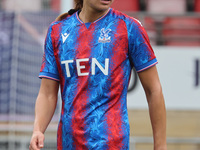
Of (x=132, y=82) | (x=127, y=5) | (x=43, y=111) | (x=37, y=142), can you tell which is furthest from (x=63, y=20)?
(x=127, y=5)

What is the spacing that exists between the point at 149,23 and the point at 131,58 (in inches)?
219

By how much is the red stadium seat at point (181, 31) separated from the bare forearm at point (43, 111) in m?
5.49

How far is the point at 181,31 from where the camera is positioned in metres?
8.00

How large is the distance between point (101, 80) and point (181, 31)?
5900mm

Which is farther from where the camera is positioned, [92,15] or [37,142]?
[92,15]

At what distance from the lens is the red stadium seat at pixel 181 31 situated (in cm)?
784

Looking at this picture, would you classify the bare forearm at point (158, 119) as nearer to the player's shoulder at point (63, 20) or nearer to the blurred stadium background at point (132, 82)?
the player's shoulder at point (63, 20)

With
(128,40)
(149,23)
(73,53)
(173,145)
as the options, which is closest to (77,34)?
(73,53)

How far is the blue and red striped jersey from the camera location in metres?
2.30

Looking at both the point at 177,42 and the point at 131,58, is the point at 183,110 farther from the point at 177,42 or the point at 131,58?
the point at 131,58

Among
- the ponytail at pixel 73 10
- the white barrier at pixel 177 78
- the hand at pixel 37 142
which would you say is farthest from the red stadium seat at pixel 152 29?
the hand at pixel 37 142

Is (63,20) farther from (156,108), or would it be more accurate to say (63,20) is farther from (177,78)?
(177,78)

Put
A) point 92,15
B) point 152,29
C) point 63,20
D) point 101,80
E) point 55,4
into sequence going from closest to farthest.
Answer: point 101,80, point 92,15, point 63,20, point 152,29, point 55,4

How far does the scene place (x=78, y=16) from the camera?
99.1 inches
